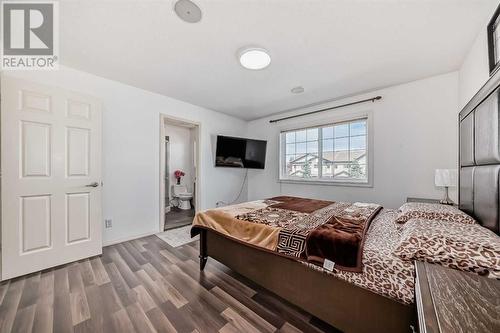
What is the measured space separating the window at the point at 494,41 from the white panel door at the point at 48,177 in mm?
4185

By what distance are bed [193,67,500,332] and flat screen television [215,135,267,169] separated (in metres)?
2.30

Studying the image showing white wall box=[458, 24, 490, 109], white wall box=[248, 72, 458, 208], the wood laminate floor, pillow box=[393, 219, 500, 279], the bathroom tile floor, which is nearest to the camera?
pillow box=[393, 219, 500, 279]

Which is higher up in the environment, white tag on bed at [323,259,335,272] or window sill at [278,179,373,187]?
window sill at [278,179,373,187]

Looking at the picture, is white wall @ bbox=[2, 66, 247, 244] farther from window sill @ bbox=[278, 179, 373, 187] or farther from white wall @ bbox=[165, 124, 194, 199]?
window sill @ bbox=[278, 179, 373, 187]

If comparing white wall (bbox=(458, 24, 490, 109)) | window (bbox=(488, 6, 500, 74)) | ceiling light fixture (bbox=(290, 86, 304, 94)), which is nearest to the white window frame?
ceiling light fixture (bbox=(290, 86, 304, 94))

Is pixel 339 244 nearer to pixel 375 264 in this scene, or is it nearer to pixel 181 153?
pixel 375 264

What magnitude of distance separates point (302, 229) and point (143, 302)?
1532 mm

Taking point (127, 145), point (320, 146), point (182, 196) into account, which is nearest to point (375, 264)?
point (320, 146)

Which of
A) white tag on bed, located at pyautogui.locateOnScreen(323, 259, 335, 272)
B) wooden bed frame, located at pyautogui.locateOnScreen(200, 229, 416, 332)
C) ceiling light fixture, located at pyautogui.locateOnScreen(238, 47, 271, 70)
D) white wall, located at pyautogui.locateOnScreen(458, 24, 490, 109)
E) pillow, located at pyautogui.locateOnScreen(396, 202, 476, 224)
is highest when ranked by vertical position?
ceiling light fixture, located at pyautogui.locateOnScreen(238, 47, 271, 70)

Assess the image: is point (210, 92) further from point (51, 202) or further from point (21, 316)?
point (21, 316)

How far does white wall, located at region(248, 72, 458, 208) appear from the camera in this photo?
2502 mm

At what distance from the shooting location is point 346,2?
147 cm

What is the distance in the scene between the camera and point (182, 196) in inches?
201

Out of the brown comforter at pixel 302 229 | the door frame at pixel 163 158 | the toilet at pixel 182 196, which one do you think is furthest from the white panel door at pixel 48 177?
the toilet at pixel 182 196
